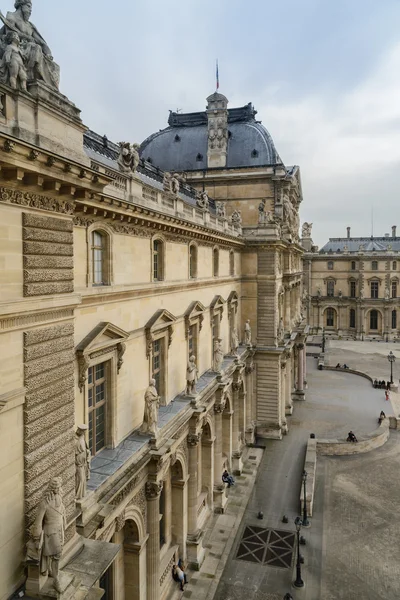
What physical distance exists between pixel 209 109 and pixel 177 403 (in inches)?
1119

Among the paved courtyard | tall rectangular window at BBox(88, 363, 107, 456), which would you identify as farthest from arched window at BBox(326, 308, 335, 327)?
tall rectangular window at BBox(88, 363, 107, 456)

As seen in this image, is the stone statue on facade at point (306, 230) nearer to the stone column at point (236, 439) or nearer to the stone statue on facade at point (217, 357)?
the stone column at point (236, 439)

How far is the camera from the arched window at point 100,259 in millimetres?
14539

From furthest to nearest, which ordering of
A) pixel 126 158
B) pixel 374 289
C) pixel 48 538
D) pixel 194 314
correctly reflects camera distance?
pixel 374 289, pixel 194 314, pixel 126 158, pixel 48 538

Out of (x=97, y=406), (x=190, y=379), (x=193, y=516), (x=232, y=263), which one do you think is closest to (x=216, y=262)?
(x=232, y=263)

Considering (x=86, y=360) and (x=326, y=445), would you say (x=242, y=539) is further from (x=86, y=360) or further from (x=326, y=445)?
(x=86, y=360)

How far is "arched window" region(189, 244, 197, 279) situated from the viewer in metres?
23.9

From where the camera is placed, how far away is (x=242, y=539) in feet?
79.8

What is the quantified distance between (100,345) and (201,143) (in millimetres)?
31514

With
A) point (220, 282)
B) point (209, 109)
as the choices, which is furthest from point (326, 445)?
point (209, 109)

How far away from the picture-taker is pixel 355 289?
88562mm

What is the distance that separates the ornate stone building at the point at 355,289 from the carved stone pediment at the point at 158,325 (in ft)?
234

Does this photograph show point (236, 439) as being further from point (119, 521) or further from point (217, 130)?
point (217, 130)

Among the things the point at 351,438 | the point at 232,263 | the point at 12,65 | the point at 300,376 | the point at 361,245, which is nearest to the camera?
the point at 12,65
